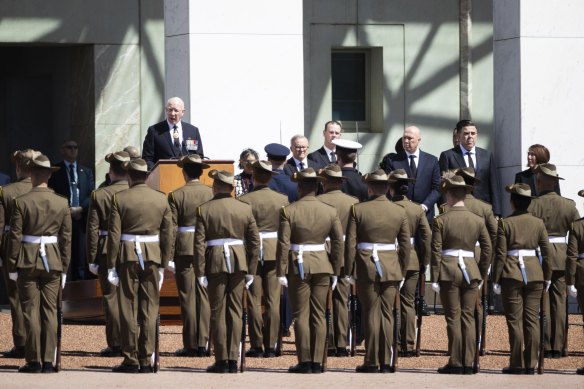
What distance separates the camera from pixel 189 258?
1672 centimetres

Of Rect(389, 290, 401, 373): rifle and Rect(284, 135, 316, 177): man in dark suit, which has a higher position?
Rect(284, 135, 316, 177): man in dark suit

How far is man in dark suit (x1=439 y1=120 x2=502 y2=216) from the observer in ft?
63.0

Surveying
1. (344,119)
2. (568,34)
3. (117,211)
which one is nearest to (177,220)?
(117,211)

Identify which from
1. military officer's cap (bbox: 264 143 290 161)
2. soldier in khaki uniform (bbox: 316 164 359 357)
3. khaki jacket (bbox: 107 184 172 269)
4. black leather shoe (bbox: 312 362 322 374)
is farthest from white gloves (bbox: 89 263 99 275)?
military officer's cap (bbox: 264 143 290 161)

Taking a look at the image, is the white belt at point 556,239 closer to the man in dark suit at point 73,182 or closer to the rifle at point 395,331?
the rifle at point 395,331

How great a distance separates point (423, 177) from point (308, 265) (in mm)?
3679

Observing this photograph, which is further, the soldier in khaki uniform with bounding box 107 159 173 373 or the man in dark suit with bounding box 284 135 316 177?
the man in dark suit with bounding box 284 135 316 177

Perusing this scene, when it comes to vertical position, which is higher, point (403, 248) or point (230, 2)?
point (230, 2)

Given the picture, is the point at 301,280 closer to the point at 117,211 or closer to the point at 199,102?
the point at 117,211

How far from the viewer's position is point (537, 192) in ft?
58.9

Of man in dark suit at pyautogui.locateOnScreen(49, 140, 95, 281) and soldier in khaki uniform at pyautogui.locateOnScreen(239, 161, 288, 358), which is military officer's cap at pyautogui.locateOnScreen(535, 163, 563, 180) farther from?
man in dark suit at pyautogui.locateOnScreen(49, 140, 95, 281)

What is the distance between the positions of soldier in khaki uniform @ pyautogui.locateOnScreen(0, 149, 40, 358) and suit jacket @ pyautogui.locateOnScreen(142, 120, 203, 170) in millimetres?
2330

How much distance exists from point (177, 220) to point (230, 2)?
435 cm

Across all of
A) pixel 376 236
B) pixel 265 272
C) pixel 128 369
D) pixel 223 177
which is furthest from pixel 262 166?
pixel 128 369
